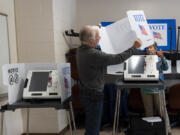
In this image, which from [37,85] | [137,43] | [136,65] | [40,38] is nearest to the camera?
[137,43]

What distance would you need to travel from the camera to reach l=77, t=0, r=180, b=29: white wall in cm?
371

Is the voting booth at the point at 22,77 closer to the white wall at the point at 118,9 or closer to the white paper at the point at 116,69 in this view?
the white paper at the point at 116,69

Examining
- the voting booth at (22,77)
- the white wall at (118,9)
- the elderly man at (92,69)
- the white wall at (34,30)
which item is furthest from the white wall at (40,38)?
the elderly man at (92,69)

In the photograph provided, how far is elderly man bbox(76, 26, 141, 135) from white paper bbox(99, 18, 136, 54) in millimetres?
162

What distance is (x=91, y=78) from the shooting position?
186 cm

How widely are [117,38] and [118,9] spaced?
6.27 ft

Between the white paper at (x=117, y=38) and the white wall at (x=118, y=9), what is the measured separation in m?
1.81

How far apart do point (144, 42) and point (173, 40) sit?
176 cm

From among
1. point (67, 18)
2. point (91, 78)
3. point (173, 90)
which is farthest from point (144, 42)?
point (67, 18)

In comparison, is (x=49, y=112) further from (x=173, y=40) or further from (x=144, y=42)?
(x=173, y=40)

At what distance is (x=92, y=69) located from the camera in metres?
1.84

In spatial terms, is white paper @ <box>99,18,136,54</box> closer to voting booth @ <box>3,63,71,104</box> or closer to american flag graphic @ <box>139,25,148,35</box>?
american flag graphic @ <box>139,25,148,35</box>

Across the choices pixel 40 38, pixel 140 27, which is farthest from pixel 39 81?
pixel 140 27

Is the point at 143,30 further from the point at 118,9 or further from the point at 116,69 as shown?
the point at 118,9
